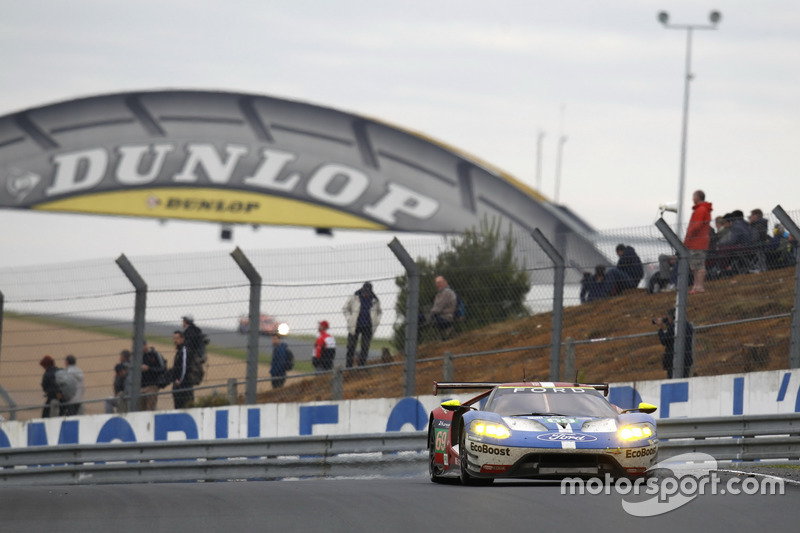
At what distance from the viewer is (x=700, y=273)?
1442 centimetres

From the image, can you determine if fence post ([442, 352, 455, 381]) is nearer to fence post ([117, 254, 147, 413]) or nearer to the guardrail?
the guardrail

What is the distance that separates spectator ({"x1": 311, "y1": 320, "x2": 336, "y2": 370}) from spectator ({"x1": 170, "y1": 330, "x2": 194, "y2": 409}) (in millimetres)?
1642

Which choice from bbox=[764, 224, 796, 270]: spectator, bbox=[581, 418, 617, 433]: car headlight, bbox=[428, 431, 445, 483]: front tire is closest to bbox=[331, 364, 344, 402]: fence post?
bbox=[428, 431, 445, 483]: front tire

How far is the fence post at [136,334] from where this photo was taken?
1590 centimetres

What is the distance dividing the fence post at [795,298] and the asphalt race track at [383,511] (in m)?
3.99

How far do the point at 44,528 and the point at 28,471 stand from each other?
7.14 m

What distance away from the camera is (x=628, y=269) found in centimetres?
1432

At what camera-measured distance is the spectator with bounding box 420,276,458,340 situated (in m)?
15.0

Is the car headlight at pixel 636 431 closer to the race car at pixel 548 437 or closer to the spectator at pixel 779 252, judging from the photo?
the race car at pixel 548 437

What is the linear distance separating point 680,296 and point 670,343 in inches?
22.5

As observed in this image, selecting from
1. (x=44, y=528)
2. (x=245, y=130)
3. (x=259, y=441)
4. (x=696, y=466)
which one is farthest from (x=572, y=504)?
(x=245, y=130)

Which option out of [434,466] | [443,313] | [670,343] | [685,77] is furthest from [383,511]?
[685,77]

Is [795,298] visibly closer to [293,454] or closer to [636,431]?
[636,431]

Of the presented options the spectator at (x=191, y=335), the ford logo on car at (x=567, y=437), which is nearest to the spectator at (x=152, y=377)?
the spectator at (x=191, y=335)
